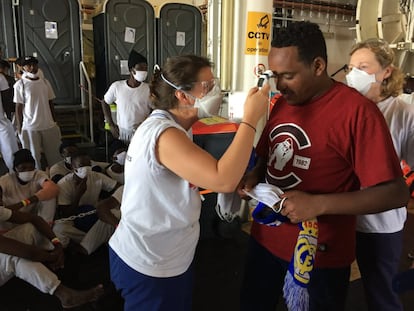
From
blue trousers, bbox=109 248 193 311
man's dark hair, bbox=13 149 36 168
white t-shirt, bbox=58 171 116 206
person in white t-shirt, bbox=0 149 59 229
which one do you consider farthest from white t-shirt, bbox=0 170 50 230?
blue trousers, bbox=109 248 193 311

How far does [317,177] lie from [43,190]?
7.33ft

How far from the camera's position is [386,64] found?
59.6 inches

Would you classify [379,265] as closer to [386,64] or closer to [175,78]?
[386,64]

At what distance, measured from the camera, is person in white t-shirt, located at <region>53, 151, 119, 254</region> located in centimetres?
297

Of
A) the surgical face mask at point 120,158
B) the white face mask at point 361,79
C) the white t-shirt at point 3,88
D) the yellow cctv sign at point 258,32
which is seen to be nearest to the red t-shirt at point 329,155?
the white face mask at point 361,79

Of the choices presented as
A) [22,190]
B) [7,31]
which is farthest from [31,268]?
[7,31]

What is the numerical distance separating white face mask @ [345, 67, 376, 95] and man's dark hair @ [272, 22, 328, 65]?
→ 0.39 m

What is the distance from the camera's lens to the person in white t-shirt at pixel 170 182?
108cm

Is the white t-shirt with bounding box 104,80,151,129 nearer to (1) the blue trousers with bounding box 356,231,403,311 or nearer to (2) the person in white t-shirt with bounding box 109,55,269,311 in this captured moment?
(2) the person in white t-shirt with bounding box 109,55,269,311

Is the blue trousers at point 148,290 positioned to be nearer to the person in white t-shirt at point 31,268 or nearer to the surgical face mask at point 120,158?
the person in white t-shirt at point 31,268

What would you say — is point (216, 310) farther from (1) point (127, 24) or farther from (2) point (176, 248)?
(1) point (127, 24)

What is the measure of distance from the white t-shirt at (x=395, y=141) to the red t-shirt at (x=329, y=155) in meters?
0.22

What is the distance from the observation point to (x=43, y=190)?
2832 millimetres

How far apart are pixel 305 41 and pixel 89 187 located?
2.51m
